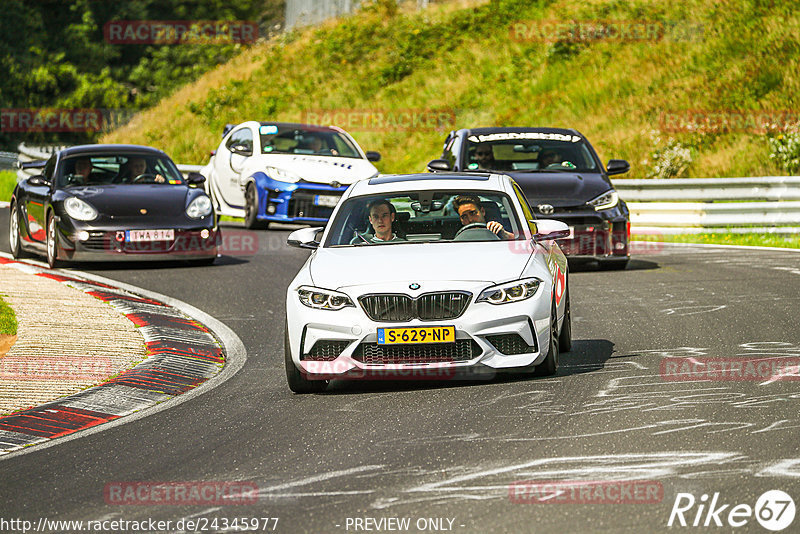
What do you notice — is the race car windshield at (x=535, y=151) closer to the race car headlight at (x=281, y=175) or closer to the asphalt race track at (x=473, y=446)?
the race car headlight at (x=281, y=175)

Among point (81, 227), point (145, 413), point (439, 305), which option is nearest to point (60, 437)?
point (145, 413)

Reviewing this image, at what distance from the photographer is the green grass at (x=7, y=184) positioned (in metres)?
30.5

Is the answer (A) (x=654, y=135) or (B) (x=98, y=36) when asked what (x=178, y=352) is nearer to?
(A) (x=654, y=135)

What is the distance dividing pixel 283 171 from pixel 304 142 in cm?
154

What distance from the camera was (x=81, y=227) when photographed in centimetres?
1572

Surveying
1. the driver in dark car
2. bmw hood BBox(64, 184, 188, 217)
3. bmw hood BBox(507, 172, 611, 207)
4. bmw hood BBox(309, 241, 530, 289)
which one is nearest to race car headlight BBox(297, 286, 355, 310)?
bmw hood BBox(309, 241, 530, 289)

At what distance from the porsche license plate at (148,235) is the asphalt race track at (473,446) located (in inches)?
207

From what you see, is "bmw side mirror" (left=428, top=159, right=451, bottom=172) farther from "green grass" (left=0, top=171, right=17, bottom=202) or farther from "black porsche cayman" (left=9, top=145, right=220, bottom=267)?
"green grass" (left=0, top=171, right=17, bottom=202)

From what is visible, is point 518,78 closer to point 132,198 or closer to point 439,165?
point 439,165

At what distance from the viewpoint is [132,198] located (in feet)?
53.1

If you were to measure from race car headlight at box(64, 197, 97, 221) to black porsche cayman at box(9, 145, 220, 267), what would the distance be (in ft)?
0.04

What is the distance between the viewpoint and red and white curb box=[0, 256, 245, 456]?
782 cm

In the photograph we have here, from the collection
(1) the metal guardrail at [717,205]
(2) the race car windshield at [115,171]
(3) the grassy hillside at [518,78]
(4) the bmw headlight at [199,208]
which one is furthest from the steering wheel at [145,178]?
(3) the grassy hillside at [518,78]

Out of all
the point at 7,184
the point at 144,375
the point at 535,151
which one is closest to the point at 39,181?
the point at 535,151
